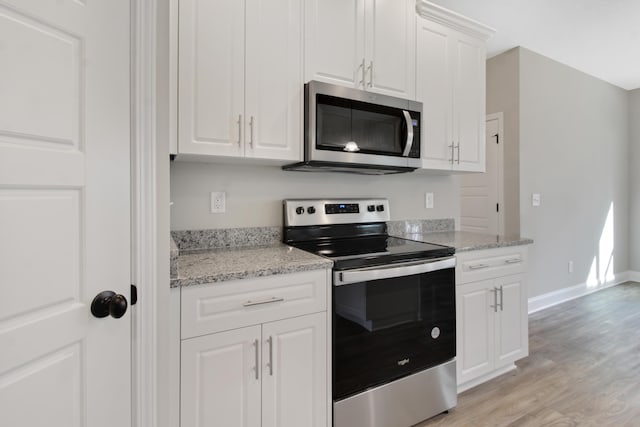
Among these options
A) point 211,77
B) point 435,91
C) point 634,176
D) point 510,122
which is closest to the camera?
point 211,77

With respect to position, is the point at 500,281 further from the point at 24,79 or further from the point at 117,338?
the point at 24,79

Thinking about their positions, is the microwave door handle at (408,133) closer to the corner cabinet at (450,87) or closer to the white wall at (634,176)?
the corner cabinet at (450,87)

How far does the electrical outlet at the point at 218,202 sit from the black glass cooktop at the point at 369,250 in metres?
0.43

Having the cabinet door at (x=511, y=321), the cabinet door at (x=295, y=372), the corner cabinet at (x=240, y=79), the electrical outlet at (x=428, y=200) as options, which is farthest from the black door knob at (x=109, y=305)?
the electrical outlet at (x=428, y=200)

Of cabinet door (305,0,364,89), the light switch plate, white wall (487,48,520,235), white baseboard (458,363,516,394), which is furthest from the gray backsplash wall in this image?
the light switch plate

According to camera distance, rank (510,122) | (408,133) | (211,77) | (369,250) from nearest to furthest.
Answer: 1. (211,77)
2. (369,250)
3. (408,133)
4. (510,122)

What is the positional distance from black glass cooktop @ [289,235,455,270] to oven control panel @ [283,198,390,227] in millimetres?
126

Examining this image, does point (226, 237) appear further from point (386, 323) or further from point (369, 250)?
point (386, 323)

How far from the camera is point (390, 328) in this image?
5.37 feet

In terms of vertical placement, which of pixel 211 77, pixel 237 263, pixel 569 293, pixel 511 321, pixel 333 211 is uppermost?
pixel 211 77

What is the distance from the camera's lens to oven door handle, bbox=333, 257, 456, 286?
4.88ft

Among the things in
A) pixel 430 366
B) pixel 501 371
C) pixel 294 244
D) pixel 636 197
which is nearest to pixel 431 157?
pixel 294 244

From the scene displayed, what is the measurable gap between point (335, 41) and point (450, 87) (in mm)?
929

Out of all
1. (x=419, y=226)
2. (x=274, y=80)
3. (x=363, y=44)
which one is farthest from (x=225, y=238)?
(x=419, y=226)
